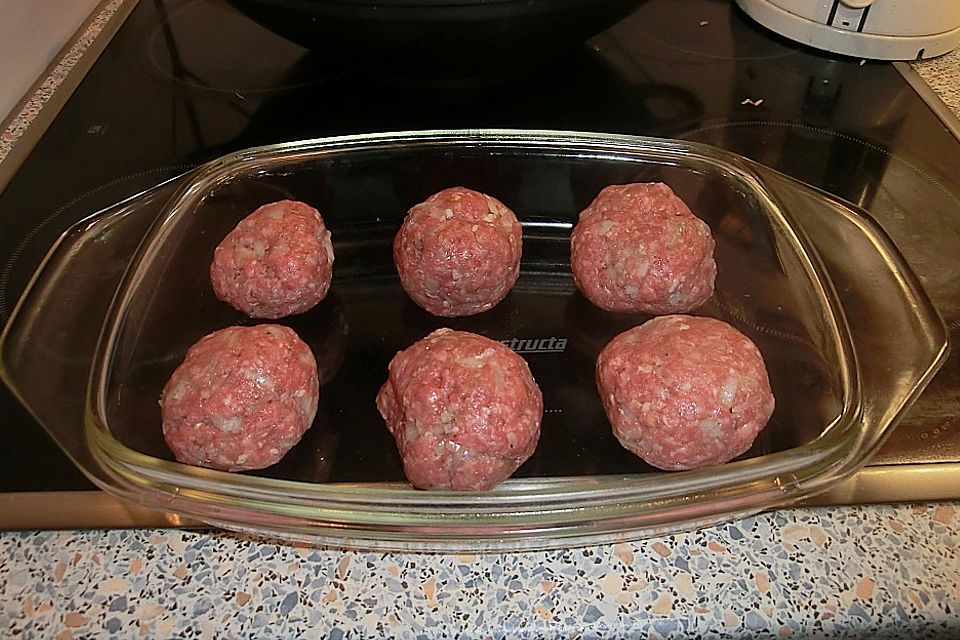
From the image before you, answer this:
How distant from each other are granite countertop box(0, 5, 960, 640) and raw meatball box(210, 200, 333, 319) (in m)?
0.34

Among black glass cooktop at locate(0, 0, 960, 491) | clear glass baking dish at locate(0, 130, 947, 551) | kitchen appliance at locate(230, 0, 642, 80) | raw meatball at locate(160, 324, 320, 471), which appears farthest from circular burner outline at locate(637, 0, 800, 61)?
raw meatball at locate(160, 324, 320, 471)

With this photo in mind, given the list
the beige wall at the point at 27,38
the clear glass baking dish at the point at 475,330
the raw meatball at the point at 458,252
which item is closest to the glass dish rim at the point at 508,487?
the clear glass baking dish at the point at 475,330

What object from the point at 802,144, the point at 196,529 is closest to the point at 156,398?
the point at 196,529

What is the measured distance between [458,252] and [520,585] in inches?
17.4

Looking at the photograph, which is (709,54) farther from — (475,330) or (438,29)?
(475,330)

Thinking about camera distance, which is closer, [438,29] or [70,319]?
[70,319]

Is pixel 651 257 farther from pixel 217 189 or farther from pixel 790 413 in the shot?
pixel 217 189

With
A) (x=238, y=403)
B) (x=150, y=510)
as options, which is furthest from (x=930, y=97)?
(x=150, y=510)

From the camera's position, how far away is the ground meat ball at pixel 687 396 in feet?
2.78

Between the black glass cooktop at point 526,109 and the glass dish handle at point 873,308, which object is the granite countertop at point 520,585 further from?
the black glass cooktop at point 526,109

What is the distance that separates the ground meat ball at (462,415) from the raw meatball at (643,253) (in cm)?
23

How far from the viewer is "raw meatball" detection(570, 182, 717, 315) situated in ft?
3.35

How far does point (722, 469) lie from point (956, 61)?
1.29 m

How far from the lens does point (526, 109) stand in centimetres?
142
